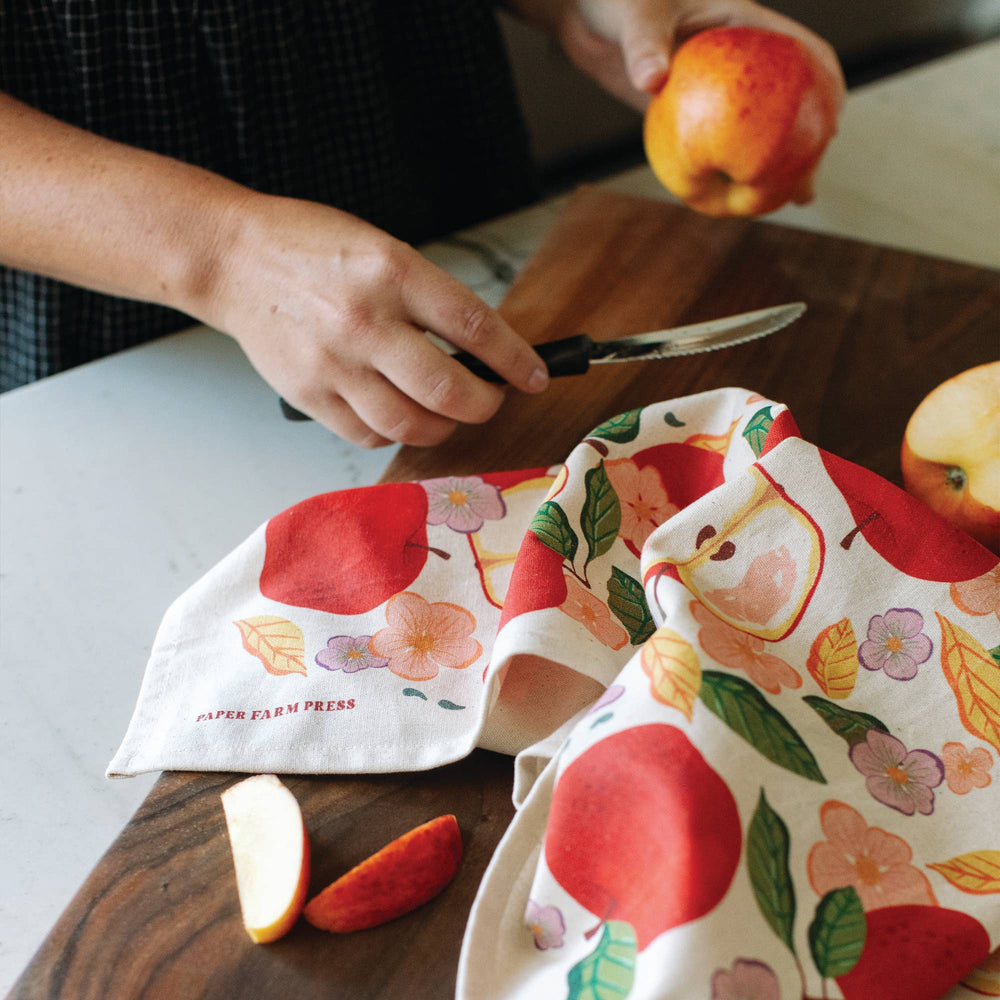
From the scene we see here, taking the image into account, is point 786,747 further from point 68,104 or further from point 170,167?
point 68,104

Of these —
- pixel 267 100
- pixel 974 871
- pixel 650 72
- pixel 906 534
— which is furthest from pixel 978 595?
pixel 267 100

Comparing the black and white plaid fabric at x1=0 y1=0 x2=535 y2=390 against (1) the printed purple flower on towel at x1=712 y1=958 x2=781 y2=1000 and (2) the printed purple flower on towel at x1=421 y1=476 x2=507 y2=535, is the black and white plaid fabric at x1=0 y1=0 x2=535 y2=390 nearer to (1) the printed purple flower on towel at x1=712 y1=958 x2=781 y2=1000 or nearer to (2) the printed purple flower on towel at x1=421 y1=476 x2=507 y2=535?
(2) the printed purple flower on towel at x1=421 y1=476 x2=507 y2=535

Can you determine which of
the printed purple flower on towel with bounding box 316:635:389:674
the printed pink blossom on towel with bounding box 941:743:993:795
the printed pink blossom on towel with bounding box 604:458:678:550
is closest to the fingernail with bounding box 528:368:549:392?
the printed pink blossom on towel with bounding box 604:458:678:550

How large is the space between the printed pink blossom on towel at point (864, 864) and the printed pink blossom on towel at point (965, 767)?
0.05m

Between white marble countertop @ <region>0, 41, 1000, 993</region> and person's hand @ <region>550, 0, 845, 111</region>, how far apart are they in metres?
0.19

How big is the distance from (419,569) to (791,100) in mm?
528

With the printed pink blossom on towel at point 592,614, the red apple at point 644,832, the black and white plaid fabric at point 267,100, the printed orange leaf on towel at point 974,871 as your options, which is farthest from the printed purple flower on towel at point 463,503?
the black and white plaid fabric at point 267,100

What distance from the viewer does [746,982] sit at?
0.35 meters

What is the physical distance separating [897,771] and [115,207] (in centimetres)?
63

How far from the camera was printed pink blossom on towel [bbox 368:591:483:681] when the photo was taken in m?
0.51

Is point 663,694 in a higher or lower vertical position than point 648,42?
lower

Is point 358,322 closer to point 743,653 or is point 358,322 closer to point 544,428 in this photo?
point 544,428

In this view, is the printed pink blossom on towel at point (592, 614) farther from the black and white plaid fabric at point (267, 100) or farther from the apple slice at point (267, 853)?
the black and white plaid fabric at point (267, 100)

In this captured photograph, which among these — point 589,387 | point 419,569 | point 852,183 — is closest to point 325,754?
point 419,569
